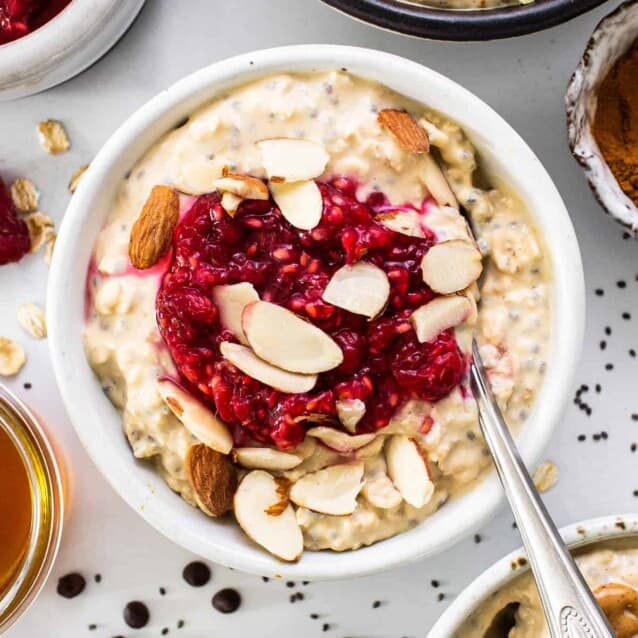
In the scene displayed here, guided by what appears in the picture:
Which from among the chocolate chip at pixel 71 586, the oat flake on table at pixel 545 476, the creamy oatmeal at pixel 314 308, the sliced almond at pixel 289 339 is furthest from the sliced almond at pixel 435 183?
the chocolate chip at pixel 71 586

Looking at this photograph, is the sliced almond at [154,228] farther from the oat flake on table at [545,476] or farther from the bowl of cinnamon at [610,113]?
the oat flake on table at [545,476]

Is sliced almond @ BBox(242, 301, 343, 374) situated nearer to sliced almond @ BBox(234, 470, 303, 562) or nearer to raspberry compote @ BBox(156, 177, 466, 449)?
raspberry compote @ BBox(156, 177, 466, 449)

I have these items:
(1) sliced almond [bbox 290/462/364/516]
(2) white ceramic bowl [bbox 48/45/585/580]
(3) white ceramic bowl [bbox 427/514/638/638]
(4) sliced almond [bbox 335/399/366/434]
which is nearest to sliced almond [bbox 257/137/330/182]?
(2) white ceramic bowl [bbox 48/45/585/580]

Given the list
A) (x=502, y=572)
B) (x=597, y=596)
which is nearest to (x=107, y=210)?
(x=502, y=572)

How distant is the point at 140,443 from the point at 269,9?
0.71 meters

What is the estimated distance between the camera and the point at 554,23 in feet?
4.85

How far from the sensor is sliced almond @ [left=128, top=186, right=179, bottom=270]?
143cm

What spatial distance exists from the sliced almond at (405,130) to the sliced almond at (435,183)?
19 mm

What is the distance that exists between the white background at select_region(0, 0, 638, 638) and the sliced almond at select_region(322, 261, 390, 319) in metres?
0.48

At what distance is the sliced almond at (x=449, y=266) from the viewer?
55.2 inches

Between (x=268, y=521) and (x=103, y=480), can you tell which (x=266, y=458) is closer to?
(x=268, y=521)

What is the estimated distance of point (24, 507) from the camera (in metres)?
1.73

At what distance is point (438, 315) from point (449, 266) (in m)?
0.06

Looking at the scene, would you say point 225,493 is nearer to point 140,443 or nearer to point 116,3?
point 140,443
